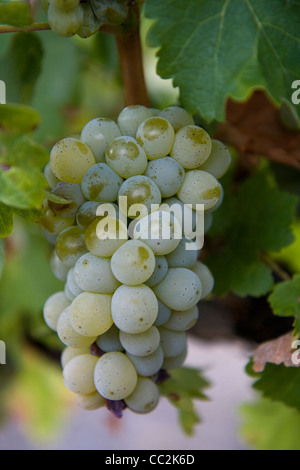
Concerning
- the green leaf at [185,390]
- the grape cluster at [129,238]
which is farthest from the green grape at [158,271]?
the green leaf at [185,390]

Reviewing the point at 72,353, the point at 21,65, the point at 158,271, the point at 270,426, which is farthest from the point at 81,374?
the point at 270,426

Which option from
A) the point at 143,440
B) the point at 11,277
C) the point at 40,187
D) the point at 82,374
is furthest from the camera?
the point at 143,440

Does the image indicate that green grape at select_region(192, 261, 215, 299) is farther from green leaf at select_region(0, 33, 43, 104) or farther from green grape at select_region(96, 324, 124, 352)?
green leaf at select_region(0, 33, 43, 104)

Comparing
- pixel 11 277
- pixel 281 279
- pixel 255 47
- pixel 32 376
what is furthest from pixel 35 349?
pixel 255 47

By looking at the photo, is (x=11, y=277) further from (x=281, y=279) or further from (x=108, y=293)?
(x=108, y=293)

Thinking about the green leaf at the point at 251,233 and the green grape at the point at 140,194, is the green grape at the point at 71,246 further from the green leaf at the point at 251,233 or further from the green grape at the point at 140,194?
the green leaf at the point at 251,233

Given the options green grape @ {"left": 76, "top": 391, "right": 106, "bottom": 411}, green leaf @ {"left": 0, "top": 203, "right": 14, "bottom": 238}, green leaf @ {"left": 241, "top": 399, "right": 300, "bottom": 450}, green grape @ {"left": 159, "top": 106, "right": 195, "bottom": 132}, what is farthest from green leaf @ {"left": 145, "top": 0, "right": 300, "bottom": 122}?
green leaf @ {"left": 241, "top": 399, "right": 300, "bottom": 450}

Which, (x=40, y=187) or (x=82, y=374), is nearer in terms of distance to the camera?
(x=40, y=187)
